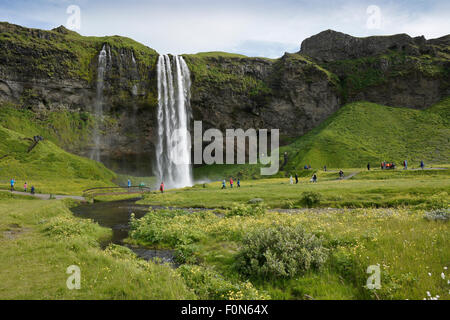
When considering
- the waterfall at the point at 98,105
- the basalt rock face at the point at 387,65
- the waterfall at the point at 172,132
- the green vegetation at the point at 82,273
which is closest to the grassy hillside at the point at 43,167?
the waterfall at the point at 98,105

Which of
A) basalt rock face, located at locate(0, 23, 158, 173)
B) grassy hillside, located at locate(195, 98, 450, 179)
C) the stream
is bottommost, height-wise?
the stream

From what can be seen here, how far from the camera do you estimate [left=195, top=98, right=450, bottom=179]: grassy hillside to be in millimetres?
66000

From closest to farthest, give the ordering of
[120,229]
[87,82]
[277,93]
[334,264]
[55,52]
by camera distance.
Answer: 1. [334,264]
2. [120,229]
3. [55,52]
4. [87,82]
5. [277,93]

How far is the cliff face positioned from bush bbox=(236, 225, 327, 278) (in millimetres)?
77938

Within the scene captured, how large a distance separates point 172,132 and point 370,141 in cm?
5579

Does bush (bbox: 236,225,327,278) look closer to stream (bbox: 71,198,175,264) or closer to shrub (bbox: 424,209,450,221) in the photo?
stream (bbox: 71,198,175,264)

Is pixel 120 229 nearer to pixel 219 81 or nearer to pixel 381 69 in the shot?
pixel 219 81

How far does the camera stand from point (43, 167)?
189ft

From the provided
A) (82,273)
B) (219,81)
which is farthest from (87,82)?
(82,273)

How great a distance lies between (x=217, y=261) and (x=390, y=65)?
110 m

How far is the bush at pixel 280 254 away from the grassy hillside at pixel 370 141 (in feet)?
182

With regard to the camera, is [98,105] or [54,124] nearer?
[54,124]

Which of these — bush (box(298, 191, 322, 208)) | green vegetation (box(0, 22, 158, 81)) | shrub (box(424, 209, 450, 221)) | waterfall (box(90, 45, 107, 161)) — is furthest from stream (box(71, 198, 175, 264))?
green vegetation (box(0, 22, 158, 81))

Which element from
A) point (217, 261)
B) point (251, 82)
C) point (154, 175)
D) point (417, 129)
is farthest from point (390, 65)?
point (217, 261)
